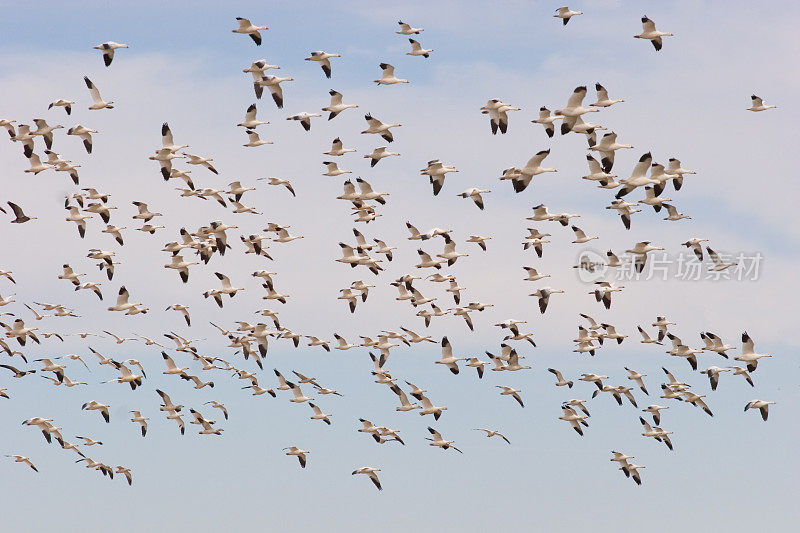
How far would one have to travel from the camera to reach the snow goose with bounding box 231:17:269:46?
161 ft

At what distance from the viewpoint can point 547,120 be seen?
48.2 meters

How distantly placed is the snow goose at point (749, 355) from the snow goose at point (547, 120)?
11230 millimetres

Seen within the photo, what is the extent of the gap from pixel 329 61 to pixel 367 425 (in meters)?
13.7

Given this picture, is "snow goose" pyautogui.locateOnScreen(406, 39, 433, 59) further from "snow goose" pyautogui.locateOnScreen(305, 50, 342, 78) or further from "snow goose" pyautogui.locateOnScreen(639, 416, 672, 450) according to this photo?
"snow goose" pyautogui.locateOnScreen(639, 416, 672, 450)

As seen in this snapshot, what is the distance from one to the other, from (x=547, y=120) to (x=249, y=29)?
31.6 feet

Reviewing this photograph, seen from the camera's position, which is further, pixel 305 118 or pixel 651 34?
pixel 305 118

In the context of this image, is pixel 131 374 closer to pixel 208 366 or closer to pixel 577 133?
pixel 208 366

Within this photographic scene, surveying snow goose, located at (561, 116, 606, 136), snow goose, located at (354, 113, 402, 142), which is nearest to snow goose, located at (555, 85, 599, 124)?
snow goose, located at (561, 116, 606, 136)

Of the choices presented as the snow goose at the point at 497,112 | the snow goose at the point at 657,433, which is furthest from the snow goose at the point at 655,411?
the snow goose at the point at 497,112

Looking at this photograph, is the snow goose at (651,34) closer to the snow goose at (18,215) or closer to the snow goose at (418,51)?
the snow goose at (418,51)

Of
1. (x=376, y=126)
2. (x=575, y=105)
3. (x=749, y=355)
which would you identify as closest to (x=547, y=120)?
(x=575, y=105)

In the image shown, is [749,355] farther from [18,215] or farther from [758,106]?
[18,215]

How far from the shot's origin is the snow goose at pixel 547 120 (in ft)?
157

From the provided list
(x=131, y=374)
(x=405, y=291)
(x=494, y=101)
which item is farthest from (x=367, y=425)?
(x=494, y=101)
